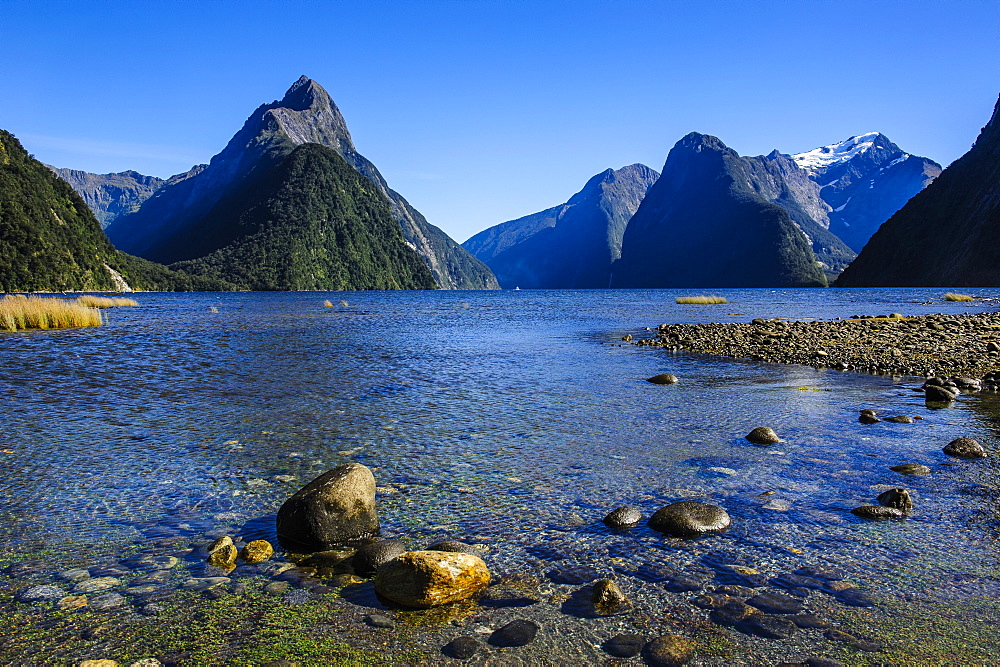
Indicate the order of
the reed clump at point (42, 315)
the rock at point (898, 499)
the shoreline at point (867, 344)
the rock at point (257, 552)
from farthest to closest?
the reed clump at point (42, 315) < the shoreline at point (867, 344) < the rock at point (898, 499) < the rock at point (257, 552)

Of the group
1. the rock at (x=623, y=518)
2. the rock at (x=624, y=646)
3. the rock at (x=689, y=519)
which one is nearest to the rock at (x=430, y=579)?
the rock at (x=624, y=646)

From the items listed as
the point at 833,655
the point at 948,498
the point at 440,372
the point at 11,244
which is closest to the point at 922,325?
the point at 440,372

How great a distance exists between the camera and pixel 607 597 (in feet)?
19.7

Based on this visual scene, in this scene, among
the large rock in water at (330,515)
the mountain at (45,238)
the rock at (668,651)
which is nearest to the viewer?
the rock at (668,651)

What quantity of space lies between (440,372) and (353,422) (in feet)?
28.4

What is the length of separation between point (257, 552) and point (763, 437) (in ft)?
32.8

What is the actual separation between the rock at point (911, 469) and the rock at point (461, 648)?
8.59 meters

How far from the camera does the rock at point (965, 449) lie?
435 inches

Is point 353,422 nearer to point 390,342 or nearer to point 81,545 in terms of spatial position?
point 81,545

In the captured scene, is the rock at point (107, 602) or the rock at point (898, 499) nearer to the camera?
the rock at point (107, 602)

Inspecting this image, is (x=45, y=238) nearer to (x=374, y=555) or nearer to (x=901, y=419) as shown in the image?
(x=374, y=555)

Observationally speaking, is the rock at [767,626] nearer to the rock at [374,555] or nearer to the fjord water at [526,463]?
the fjord water at [526,463]

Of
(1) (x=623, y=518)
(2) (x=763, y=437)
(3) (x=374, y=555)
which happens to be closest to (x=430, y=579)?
(3) (x=374, y=555)

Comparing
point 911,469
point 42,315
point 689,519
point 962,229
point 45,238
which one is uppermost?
point 45,238
